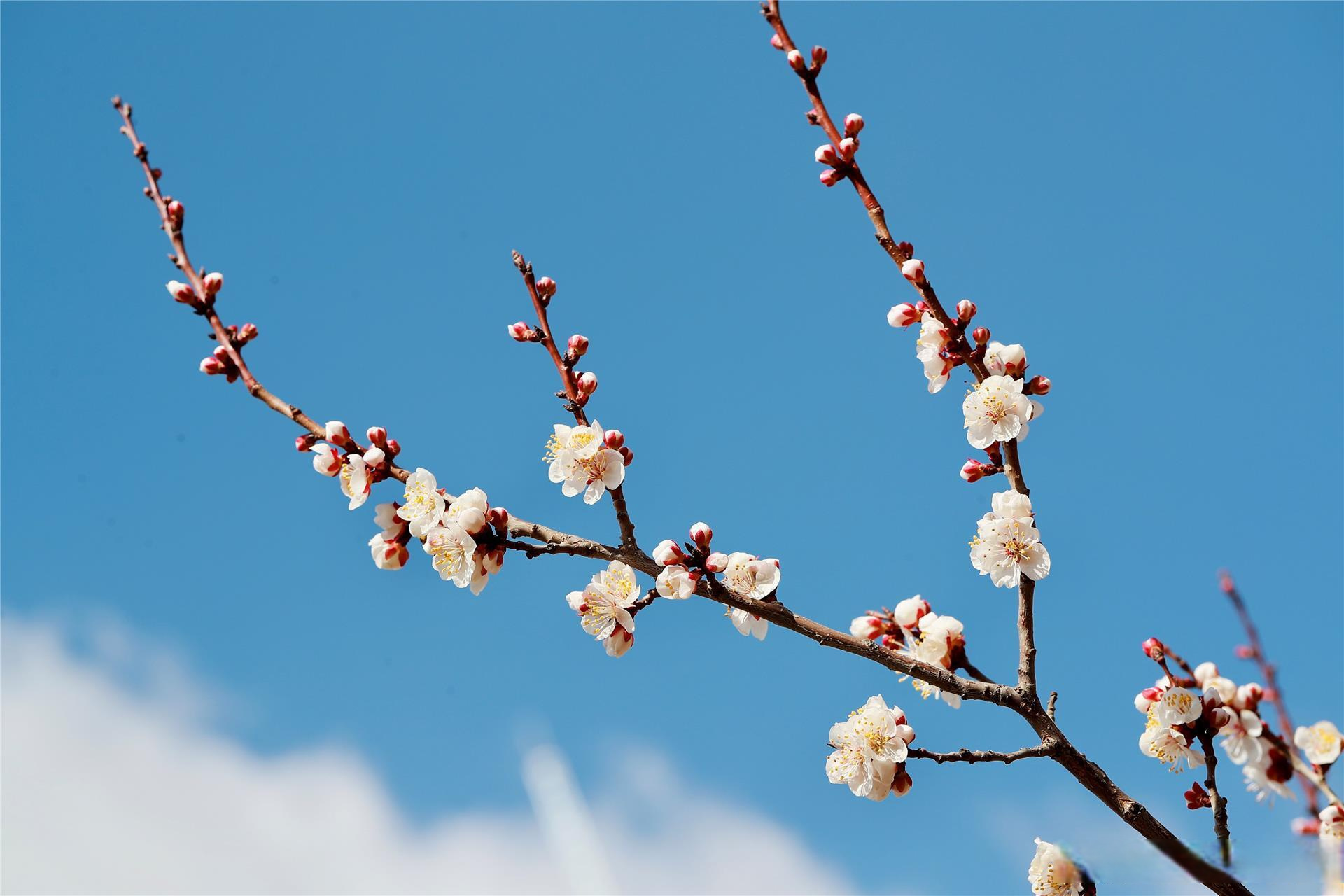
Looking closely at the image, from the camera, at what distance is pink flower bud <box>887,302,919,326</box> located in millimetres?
2877

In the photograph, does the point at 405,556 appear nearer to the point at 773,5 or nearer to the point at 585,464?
the point at 585,464

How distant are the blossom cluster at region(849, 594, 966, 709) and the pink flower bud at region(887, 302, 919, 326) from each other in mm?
819

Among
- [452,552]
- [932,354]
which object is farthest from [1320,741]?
[452,552]

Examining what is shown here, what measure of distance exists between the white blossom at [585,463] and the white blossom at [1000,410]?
98 cm

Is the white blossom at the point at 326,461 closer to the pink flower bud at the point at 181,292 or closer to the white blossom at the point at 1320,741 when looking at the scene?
the pink flower bud at the point at 181,292

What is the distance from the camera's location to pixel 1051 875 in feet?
8.71

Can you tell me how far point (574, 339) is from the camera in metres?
2.76

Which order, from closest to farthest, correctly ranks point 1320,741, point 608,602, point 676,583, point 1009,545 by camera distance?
point 1320,741 < point 676,583 < point 1009,545 < point 608,602

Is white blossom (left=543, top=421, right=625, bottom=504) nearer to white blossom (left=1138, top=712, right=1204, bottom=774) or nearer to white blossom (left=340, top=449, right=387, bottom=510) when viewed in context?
white blossom (left=340, top=449, right=387, bottom=510)

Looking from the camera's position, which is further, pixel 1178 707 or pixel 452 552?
pixel 452 552

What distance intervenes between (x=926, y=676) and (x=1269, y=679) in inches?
30.4

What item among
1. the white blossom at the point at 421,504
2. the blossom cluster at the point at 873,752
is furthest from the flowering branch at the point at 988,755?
the white blossom at the point at 421,504

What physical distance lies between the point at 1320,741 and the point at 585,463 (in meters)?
1.90

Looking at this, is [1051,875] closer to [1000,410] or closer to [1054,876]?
[1054,876]
